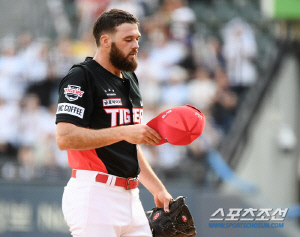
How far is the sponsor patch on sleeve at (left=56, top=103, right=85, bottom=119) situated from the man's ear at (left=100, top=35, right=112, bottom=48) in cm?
58

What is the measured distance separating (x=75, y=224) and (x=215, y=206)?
520 cm

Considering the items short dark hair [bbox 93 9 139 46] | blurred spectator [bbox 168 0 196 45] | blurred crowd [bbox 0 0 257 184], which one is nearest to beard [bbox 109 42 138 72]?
short dark hair [bbox 93 9 139 46]

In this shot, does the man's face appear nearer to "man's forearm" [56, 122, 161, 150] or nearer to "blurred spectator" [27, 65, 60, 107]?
"man's forearm" [56, 122, 161, 150]

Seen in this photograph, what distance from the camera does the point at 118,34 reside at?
13.8 ft

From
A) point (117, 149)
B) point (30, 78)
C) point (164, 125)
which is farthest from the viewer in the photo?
point (30, 78)

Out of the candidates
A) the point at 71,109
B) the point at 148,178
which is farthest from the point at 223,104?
the point at 71,109

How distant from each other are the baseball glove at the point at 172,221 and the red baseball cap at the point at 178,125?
0.83m

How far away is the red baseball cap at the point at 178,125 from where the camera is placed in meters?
3.87

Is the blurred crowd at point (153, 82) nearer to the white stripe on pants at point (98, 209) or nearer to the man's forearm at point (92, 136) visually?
the white stripe on pants at point (98, 209)

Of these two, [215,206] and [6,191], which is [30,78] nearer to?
[6,191]

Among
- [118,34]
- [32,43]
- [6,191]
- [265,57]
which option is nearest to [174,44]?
[265,57]

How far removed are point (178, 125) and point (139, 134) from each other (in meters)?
0.33

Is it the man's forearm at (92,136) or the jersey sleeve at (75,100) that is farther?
the jersey sleeve at (75,100)

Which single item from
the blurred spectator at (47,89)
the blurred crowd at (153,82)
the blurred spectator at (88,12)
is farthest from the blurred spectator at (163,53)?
the blurred spectator at (47,89)
